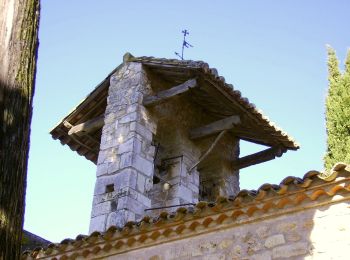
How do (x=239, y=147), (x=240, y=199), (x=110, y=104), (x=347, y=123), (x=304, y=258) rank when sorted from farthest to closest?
(x=239, y=147) < (x=347, y=123) < (x=110, y=104) < (x=240, y=199) < (x=304, y=258)

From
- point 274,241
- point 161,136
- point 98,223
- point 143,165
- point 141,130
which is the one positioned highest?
point 161,136

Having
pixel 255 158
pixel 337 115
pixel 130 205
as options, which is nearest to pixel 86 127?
pixel 130 205

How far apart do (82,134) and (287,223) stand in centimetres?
530

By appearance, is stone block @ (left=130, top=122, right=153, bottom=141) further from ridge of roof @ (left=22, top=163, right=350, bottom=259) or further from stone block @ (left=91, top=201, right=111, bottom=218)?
ridge of roof @ (left=22, top=163, right=350, bottom=259)

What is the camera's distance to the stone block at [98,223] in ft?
23.3

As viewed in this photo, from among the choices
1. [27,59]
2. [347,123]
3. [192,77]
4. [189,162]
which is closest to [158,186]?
[189,162]

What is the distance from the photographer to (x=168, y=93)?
8023mm

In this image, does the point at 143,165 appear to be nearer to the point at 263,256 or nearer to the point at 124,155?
the point at 124,155

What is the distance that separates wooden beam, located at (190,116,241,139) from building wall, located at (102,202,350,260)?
3.47 m

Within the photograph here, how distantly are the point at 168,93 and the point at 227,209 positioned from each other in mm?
3455

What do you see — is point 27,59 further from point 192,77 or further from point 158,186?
point 158,186

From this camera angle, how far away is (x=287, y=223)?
182 inches

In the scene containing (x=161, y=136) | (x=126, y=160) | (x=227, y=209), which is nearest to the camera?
(x=227, y=209)

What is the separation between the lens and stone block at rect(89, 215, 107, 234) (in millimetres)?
7094
